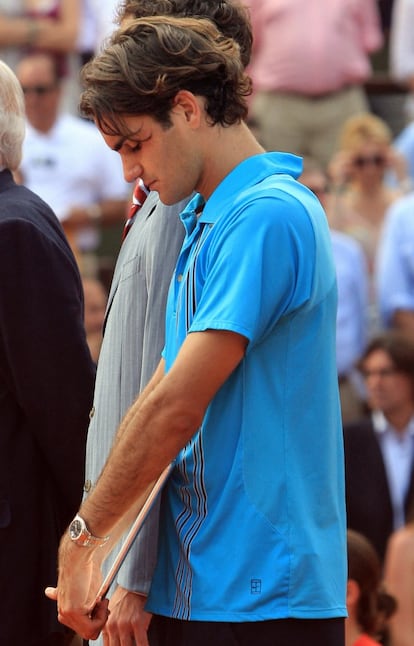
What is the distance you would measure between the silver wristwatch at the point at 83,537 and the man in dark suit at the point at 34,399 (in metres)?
0.57

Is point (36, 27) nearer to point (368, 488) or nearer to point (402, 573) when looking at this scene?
point (368, 488)

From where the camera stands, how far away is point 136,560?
8.21 feet

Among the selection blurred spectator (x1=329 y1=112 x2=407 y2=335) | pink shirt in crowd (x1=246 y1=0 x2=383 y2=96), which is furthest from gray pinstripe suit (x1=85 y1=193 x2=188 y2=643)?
pink shirt in crowd (x1=246 y1=0 x2=383 y2=96)

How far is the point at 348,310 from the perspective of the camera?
282 inches

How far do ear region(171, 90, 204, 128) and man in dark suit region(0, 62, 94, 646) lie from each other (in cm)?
68

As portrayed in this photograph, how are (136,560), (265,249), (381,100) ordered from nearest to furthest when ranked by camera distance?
(265,249)
(136,560)
(381,100)

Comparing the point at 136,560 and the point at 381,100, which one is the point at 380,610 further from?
the point at 381,100

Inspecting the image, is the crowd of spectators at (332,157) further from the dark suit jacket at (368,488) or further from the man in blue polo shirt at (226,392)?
the man in blue polo shirt at (226,392)

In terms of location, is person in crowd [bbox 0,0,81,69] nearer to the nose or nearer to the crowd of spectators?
the crowd of spectators

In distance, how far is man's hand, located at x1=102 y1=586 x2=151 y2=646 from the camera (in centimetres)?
249

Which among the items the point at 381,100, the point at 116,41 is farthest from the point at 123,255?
the point at 381,100

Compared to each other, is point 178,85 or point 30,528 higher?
point 178,85

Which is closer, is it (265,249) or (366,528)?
(265,249)

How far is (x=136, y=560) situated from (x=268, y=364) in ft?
1.55
